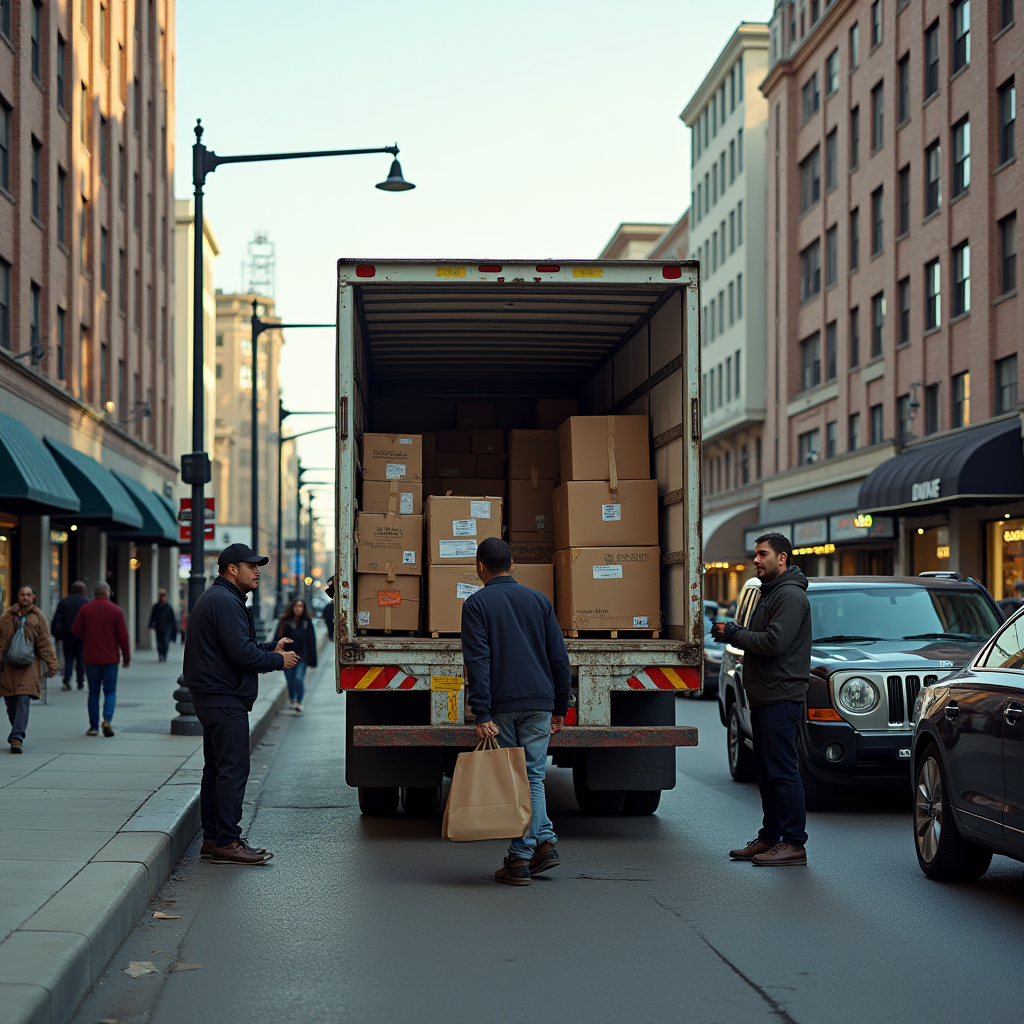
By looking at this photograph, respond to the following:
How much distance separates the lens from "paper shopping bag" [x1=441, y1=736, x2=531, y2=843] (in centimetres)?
789

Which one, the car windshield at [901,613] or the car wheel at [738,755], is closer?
the car windshield at [901,613]

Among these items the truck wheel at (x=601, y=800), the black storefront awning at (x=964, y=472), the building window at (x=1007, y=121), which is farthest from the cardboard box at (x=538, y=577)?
the building window at (x=1007, y=121)

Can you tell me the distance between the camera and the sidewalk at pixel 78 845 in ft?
18.3

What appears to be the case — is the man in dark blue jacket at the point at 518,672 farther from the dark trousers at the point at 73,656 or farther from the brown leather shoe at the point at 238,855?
the dark trousers at the point at 73,656

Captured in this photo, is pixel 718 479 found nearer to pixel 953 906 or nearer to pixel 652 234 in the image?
pixel 652 234

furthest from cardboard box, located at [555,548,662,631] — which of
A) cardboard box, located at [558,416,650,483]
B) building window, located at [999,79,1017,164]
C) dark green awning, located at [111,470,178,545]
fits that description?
dark green awning, located at [111,470,178,545]

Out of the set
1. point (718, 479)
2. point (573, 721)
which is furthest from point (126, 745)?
point (718, 479)

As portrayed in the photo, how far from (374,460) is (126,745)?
5410 mm

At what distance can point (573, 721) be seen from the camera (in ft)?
31.8

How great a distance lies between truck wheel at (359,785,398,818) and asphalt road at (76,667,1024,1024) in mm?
326

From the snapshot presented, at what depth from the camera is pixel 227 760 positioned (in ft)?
29.4

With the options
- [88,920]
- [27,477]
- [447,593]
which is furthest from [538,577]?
[27,477]

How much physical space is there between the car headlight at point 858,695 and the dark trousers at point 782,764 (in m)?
2.09

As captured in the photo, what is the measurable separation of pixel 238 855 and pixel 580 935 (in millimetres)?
2765
